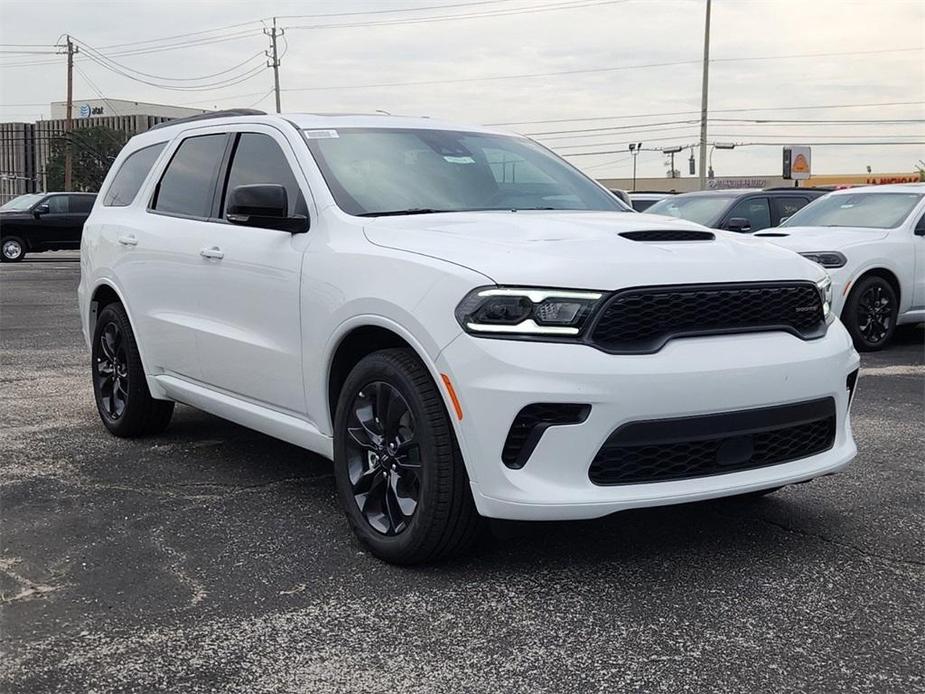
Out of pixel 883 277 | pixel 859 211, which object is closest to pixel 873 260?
pixel 883 277

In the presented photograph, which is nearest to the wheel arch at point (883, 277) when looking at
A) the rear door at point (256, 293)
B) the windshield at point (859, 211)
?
the windshield at point (859, 211)

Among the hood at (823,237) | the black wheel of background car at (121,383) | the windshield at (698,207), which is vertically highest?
the windshield at (698,207)

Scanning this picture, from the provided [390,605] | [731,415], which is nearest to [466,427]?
[390,605]

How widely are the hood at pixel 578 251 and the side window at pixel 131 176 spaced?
2.51 meters

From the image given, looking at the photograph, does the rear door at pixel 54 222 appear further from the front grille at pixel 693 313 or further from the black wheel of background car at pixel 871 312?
the front grille at pixel 693 313

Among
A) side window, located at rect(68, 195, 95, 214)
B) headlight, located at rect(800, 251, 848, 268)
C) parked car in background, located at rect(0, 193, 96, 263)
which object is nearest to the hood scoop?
headlight, located at rect(800, 251, 848, 268)

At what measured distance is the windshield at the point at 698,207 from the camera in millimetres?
12891

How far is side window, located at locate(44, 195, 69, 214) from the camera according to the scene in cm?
2678

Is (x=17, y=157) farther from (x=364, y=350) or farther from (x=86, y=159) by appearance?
(x=364, y=350)

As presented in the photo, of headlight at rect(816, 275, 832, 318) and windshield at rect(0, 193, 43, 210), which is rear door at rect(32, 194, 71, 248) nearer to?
windshield at rect(0, 193, 43, 210)

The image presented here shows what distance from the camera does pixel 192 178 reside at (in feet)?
18.9

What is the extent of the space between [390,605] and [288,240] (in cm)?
175

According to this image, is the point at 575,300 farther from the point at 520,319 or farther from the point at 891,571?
the point at 891,571

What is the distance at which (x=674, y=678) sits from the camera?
3090 millimetres
